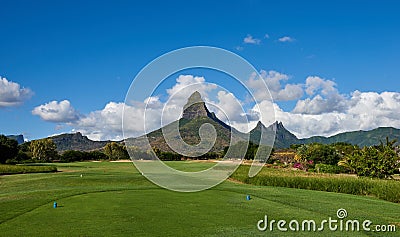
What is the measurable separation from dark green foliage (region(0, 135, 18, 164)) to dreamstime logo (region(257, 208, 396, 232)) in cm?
7699

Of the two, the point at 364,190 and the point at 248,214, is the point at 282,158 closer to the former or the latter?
the point at 364,190

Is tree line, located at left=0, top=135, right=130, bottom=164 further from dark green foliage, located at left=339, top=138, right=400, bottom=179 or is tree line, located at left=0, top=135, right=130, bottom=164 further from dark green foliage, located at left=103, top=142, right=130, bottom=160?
dark green foliage, located at left=339, top=138, right=400, bottom=179

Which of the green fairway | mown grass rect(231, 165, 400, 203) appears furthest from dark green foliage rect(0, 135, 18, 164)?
the green fairway

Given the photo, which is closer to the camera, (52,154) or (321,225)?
(321,225)

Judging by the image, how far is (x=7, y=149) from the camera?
80.7m

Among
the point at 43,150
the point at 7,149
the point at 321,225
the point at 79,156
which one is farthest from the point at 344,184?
the point at 43,150

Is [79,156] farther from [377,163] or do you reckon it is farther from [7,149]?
[377,163]

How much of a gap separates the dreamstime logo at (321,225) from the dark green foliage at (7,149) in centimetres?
7699

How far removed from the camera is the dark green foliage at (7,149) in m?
79.4

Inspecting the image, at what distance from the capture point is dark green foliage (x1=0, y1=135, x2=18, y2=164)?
79.4 m

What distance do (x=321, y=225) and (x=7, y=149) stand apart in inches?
3146

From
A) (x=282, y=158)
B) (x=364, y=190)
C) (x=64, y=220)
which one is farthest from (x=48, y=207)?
(x=282, y=158)

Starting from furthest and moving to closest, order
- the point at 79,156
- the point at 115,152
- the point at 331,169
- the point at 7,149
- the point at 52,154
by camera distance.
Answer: the point at 115,152 < the point at 52,154 < the point at 79,156 < the point at 7,149 < the point at 331,169

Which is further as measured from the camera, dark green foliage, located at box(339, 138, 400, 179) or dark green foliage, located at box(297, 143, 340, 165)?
dark green foliage, located at box(297, 143, 340, 165)
